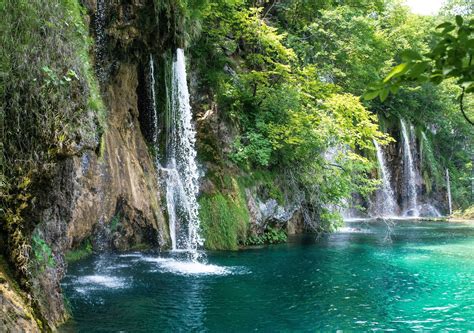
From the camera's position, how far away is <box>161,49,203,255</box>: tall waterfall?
518 inches

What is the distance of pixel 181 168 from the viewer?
13883 millimetres

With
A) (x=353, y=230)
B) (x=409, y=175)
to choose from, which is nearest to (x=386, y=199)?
(x=409, y=175)

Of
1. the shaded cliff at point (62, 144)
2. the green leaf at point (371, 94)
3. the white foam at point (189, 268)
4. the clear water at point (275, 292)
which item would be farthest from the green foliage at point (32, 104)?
the white foam at point (189, 268)

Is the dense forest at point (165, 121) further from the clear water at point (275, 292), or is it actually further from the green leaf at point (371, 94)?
the clear water at point (275, 292)

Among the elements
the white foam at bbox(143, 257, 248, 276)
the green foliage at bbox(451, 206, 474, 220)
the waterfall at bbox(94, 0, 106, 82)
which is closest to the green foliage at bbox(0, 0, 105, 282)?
the waterfall at bbox(94, 0, 106, 82)

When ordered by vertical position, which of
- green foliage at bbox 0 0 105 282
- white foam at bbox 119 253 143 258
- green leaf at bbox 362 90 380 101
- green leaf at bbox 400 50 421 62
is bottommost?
white foam at bbox 119 253 143 258

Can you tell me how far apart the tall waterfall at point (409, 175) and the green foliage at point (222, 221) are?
66.1 ft

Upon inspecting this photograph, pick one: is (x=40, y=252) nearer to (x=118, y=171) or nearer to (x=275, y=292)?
(x=275, y=292)

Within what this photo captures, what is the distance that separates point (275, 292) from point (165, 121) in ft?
23.8

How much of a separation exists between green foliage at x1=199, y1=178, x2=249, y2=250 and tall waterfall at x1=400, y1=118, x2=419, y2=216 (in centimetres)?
2015

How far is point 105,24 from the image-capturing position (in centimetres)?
972

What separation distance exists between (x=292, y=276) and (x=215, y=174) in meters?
5.42

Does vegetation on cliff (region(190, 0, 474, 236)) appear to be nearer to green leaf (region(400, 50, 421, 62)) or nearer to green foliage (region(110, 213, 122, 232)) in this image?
green foliage (region(110, 213, 122, 232))

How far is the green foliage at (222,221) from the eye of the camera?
13.5 metres
